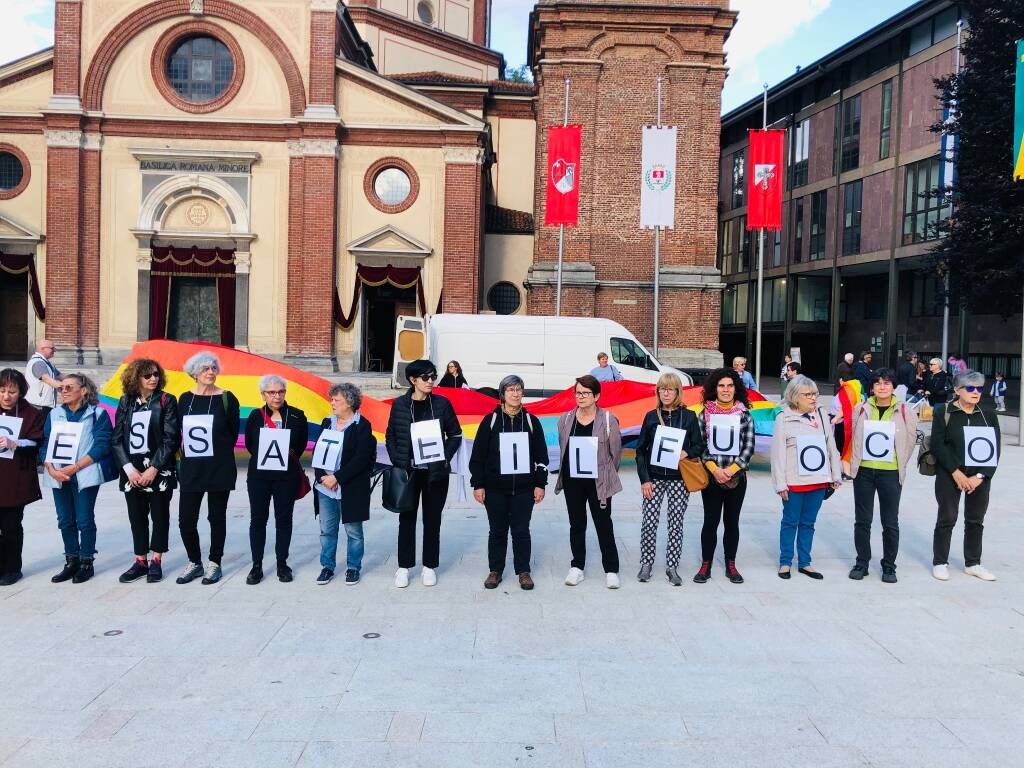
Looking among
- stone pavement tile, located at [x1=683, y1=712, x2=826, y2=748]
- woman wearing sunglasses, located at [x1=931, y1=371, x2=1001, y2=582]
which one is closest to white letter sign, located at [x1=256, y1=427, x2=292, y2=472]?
stone pavement tile, located at [x1=683, y1=712, x2=826, y2=748]

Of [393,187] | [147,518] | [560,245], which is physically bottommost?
[147,518]

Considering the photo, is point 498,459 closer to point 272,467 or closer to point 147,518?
point 272,467

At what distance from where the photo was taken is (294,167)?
2872cm

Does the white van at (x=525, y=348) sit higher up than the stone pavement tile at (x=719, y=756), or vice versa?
the white van at (x=525, y=348)

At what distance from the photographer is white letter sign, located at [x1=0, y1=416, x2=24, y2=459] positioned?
7.07 metres

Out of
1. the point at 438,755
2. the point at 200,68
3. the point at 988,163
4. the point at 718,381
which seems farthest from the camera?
the point at 200,68

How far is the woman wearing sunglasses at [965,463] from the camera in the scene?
25.1 feet

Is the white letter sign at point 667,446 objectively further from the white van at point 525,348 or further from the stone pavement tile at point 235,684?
the white van at point 525,348

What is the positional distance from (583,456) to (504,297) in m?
25.9

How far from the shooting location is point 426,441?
23.9ft

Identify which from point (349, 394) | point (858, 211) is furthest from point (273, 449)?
point (858, 211)

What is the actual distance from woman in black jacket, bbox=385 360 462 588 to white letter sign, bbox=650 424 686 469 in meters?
1.68

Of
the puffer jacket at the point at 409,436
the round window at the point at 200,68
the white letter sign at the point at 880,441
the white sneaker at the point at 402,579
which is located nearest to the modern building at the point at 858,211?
the white letter sign at the point at 880,441

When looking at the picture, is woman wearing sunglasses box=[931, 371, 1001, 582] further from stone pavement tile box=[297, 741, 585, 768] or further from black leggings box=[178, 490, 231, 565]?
black leggings box=[178, 490, 231, 565]
